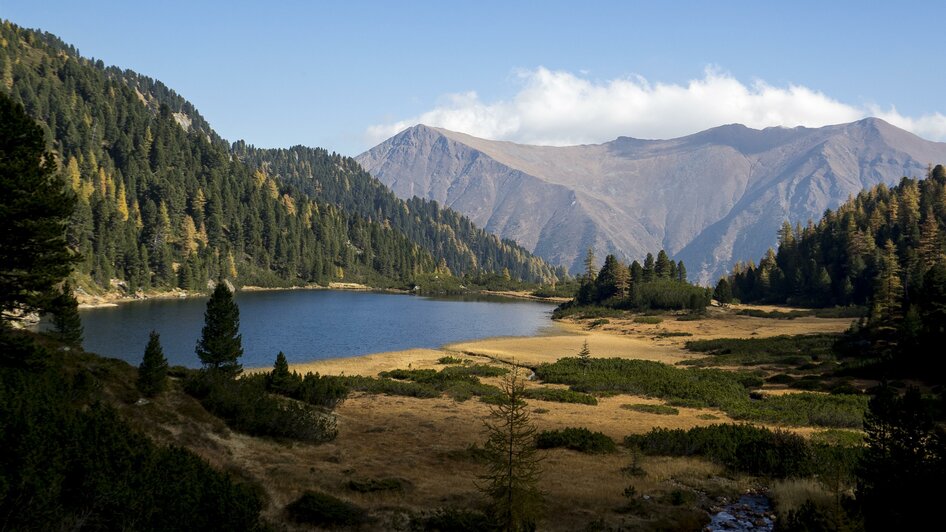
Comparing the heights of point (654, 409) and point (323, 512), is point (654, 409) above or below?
below

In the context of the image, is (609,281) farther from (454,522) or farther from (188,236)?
(454,522)

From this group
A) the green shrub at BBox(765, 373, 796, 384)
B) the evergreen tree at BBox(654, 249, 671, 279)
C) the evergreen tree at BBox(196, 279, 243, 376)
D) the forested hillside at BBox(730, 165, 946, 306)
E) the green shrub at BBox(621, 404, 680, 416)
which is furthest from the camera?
the evergreen tree at BBox(654, 249, 671, 279)

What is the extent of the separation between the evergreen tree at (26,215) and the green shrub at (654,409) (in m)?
33.9

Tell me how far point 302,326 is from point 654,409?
2655 inches

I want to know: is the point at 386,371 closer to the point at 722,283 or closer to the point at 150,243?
the point at 722,283

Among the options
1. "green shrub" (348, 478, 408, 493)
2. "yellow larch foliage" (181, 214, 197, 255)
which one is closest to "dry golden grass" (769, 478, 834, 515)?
"green shrub" (348, 478, 408, 493)

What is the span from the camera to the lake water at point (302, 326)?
2719 inches

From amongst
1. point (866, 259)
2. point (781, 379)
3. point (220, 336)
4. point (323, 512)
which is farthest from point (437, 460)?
point (866, 259)

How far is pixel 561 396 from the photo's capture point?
45.8 meters

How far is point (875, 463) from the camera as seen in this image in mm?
16500

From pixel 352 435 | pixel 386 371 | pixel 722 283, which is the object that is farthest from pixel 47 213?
pixel 722 283

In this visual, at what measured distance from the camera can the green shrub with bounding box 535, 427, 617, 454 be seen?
97.4 ft

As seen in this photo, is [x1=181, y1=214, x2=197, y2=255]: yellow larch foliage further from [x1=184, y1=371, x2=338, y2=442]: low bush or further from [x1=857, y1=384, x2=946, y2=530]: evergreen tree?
[x1=857, y1=384, x2=946, y2=530]: evergreen tree

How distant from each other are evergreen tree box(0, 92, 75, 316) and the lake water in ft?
120
